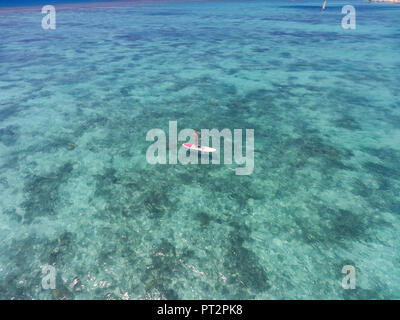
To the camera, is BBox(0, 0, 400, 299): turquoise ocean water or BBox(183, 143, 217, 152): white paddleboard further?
BBox(183, 143, 217, 152): white paddleboard

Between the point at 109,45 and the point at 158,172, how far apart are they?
15.2 m

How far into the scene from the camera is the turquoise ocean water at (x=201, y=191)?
3.40 m

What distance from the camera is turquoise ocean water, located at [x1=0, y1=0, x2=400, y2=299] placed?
3402 millimetres

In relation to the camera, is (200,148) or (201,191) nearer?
(201,191)

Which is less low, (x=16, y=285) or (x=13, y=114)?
(x=13, y=114)

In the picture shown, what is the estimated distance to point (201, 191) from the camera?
4.87 m

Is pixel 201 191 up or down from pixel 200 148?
down

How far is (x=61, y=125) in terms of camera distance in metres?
7.29

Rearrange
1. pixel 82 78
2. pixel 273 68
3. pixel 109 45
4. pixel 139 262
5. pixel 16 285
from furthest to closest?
pixel 109 45, pixel 273 68, pixel 82 78, pixel 139 262, pixel 16 285

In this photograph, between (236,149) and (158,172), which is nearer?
(158,172)

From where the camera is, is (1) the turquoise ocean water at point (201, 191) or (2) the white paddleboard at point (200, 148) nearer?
(1) the turquoise ocean water at point (201, 191)
